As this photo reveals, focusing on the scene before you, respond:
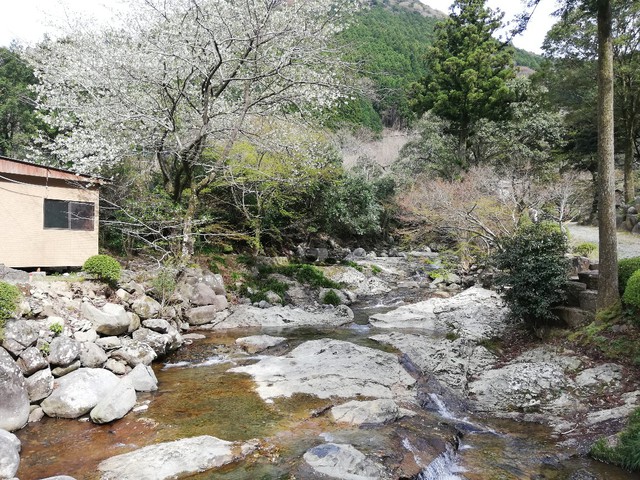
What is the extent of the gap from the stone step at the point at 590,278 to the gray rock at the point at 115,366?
963 cm

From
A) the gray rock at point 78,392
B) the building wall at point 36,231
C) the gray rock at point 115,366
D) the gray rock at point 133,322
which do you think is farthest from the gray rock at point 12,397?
the building wall at point 36,231

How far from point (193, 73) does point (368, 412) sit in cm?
1039

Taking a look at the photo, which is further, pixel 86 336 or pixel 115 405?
pixel 86 336

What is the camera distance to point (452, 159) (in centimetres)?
2705

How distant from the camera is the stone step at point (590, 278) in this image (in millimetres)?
8836

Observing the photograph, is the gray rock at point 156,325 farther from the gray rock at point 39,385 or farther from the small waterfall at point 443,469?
the small waterfall at point 443,469

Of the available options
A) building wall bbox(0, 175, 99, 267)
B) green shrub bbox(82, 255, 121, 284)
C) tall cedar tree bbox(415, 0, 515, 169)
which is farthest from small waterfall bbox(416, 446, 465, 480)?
tall cedar tree bbox(415, 0, 515, 169)

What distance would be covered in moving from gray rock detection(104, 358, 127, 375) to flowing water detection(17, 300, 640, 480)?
117 centimetres

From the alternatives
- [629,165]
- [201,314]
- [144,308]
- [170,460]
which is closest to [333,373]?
[170,460]

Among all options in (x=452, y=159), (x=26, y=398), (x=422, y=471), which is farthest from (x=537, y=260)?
(x=452, y=159)

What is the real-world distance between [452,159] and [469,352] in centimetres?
2042

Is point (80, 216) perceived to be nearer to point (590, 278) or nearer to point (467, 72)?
point (590, 278)

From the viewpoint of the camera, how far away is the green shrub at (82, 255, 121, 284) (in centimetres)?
1084

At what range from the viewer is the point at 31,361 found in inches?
265
